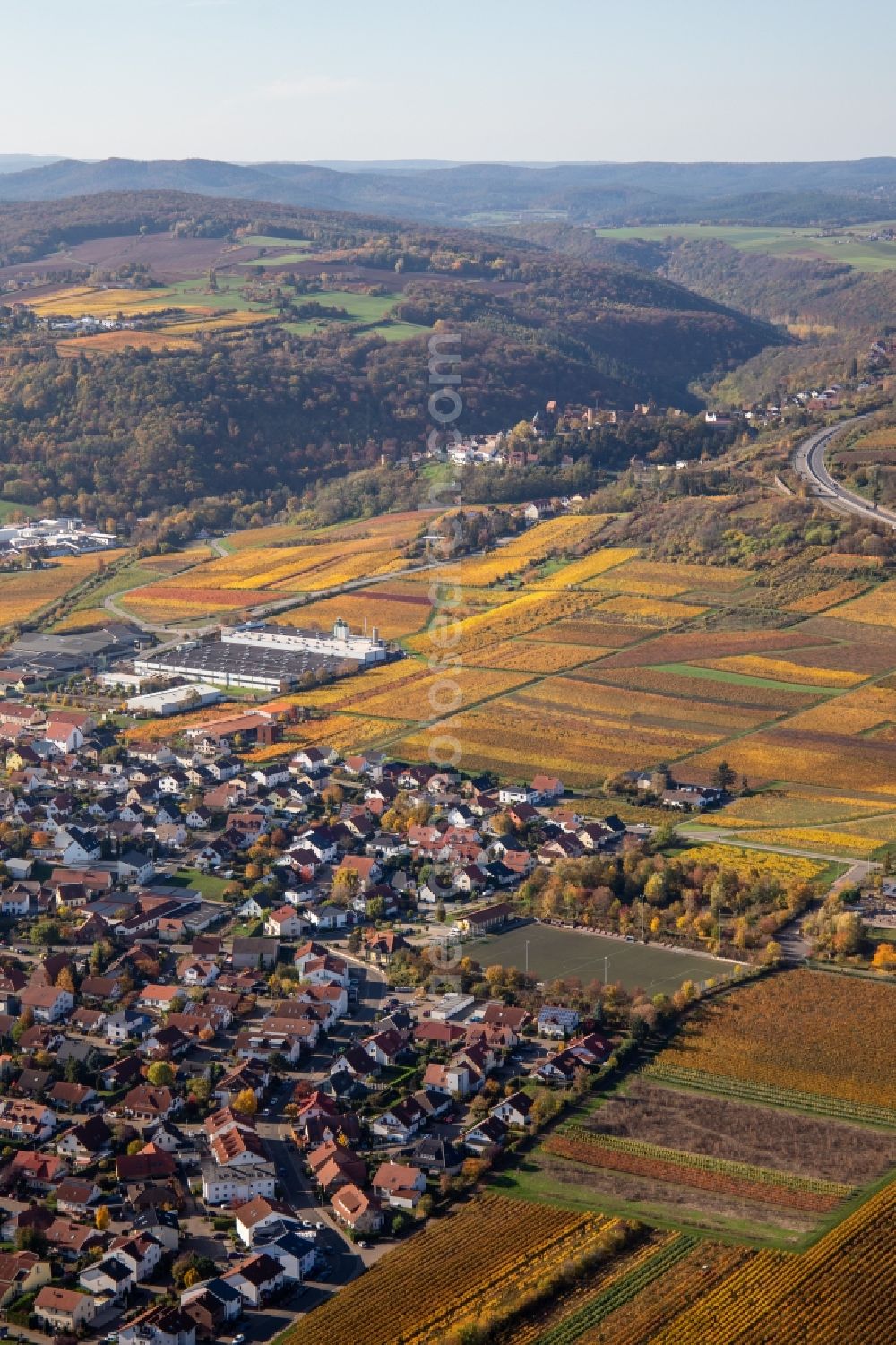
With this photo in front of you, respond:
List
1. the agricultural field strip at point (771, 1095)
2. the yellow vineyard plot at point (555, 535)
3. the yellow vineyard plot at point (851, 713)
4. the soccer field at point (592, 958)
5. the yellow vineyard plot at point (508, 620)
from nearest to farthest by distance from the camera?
the agricultural field strip at point (771, 1095), the soccer field at point (592, 958), the yellow vineyard plot at point (851, 713), the yellow vineyard plot at point (508, 620), the yellow vineyard plot at point (555, 535)

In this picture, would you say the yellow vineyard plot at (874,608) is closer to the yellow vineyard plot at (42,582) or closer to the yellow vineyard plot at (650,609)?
the yellow vineyard plot at (650,609)

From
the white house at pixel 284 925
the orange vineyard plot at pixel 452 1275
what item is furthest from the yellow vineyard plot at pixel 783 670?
the orange vineyard plot at pixel 452 1275

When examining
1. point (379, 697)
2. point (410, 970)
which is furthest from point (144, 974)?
point (379, 697)

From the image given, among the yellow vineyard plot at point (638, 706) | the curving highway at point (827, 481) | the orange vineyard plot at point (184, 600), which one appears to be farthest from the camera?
the curving highway at point (827, 481)

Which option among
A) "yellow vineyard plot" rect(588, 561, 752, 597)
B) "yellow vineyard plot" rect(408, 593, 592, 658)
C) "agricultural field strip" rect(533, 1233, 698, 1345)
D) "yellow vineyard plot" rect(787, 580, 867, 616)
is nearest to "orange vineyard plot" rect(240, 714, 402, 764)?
"yellow vineyard plot" rect(408, 593, 592, 658)

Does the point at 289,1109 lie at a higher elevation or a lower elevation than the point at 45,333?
lower

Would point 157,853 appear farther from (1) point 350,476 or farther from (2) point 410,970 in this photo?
(1) point 350,476

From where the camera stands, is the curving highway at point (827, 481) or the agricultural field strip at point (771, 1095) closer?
the agricultural field strip at point (771, 1095)

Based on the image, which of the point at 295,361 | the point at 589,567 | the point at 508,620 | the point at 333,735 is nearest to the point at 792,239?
the point at 295,361
